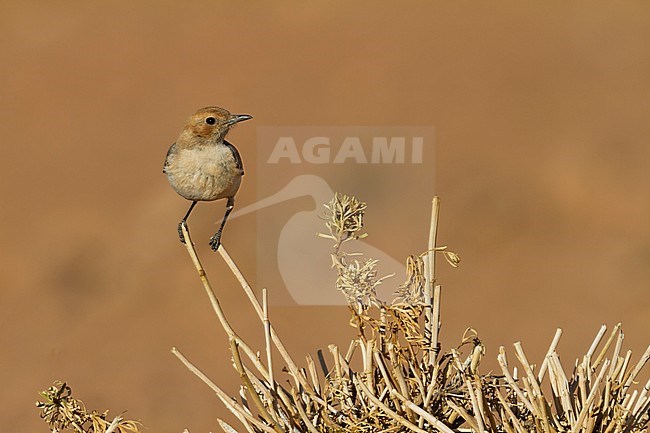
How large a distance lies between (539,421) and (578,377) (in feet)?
0.14

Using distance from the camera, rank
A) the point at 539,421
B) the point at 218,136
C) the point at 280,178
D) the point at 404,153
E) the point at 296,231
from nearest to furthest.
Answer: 1. the point at 539,421
2. the point at 218,136
3. the point at 296,231
4. the point at 280,178
5. the point at 404,153

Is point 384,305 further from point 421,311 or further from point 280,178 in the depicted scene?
point 280,178

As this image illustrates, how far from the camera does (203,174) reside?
0.45 m

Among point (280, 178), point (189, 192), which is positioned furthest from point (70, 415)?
point (280, 178)

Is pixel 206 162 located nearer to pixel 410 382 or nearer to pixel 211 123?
pixel 211 123

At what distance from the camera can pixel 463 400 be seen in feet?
1.28

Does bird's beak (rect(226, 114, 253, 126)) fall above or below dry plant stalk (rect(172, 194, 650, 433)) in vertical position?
above

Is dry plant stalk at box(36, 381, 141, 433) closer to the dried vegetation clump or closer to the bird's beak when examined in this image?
the dried vegetation clump

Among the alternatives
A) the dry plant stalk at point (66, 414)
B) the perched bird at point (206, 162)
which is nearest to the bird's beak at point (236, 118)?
the perched bird at point (206, 162)

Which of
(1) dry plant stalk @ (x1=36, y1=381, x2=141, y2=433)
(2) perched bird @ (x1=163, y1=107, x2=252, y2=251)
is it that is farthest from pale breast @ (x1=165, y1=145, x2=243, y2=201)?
(1) dry plant stalk @ (x1=36, y1=381, x2=141, y2=433)

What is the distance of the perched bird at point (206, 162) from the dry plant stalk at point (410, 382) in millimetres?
39

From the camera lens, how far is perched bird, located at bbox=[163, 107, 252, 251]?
441mm

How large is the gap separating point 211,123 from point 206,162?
27 millimetres

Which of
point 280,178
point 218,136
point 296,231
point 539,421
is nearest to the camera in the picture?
point 539,421
